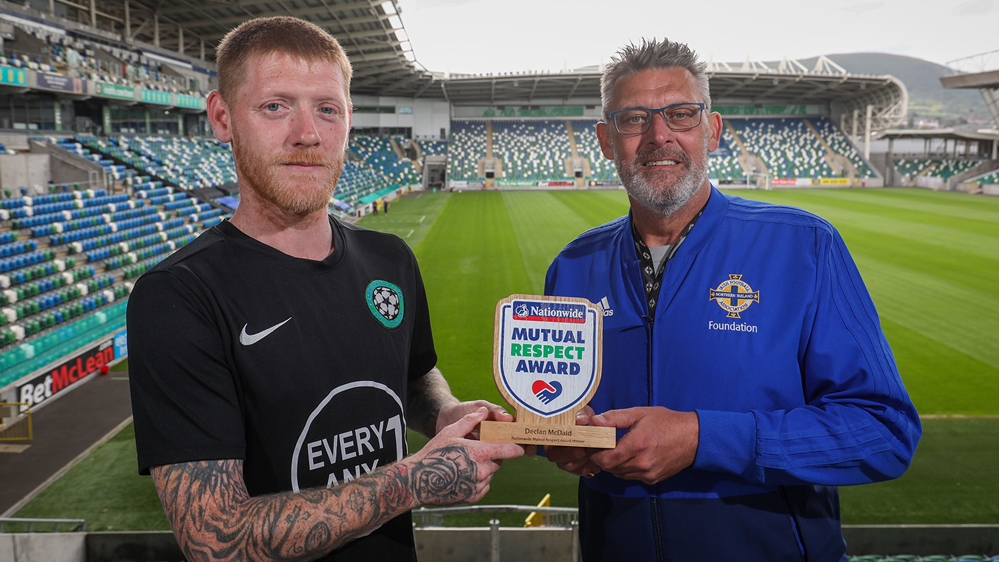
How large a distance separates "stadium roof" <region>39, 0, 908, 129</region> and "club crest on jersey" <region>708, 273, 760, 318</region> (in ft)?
105

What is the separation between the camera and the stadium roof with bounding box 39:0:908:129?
1257 inches

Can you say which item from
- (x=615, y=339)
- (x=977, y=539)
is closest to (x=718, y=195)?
(x=615, y=339)

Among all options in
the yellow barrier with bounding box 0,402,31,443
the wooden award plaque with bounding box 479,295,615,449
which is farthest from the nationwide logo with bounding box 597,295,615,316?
the yellow barrier with bounding box 0,402,31,443

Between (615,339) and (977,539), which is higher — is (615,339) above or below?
above

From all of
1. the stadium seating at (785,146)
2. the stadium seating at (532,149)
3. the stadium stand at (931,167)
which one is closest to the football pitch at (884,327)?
the stadium stand at (931,167)

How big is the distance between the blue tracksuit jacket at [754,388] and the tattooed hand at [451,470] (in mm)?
681

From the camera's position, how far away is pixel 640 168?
278 cm

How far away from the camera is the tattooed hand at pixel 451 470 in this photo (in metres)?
2.08

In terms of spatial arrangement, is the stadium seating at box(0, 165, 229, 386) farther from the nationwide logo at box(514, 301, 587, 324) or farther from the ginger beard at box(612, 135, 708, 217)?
the ginger beard at box(612, 135, 708, 217)

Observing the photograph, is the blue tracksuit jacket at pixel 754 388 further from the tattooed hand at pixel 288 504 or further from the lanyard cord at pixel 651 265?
the tattooed hand at pixel 288 504

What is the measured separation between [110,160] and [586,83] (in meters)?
38.6

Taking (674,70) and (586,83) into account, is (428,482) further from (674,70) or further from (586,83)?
(586,83)

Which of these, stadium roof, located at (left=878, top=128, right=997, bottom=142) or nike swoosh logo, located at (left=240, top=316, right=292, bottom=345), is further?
stadium roof, located at (left=878, top=128, right=997, bottom=142)

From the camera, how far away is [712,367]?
243cm
